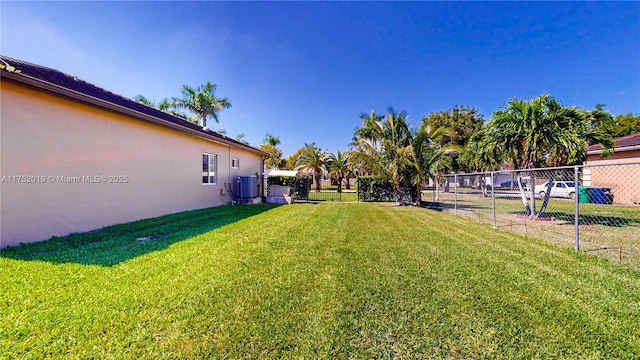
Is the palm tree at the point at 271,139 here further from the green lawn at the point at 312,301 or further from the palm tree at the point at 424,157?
the green lawn at the point at 312,301

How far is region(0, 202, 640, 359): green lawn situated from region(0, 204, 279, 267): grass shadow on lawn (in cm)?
5

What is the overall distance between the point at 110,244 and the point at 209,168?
767 centimetres

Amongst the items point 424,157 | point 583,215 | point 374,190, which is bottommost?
point 583,215

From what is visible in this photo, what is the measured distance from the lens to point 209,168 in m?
12.7

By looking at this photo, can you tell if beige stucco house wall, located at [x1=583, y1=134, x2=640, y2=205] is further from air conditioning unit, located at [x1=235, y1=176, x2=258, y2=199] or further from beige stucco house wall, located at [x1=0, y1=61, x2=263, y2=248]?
beige stucco house wall, located at [x1=0, y1=61, x2=263, y2=248]

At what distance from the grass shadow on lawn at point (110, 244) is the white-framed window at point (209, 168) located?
4647 mm

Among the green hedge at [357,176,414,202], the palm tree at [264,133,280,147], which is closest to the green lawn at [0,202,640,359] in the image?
the green hedge at [357,176,414,202]

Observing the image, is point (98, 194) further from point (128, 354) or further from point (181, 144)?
point (128, 354)

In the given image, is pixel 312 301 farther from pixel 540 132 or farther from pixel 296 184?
pixel 296 184

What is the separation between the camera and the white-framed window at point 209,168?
12.2 metres

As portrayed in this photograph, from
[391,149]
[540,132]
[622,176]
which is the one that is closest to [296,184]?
[391,149]

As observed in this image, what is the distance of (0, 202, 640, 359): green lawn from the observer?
2225 millimetres

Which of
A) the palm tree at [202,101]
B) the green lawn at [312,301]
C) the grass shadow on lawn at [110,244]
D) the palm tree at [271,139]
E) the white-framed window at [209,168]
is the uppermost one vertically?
the palm tree at [202,101]

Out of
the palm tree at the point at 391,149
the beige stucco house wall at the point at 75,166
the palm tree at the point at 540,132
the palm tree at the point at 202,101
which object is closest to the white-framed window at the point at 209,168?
the beige stucco house wall at the point at 75,166
